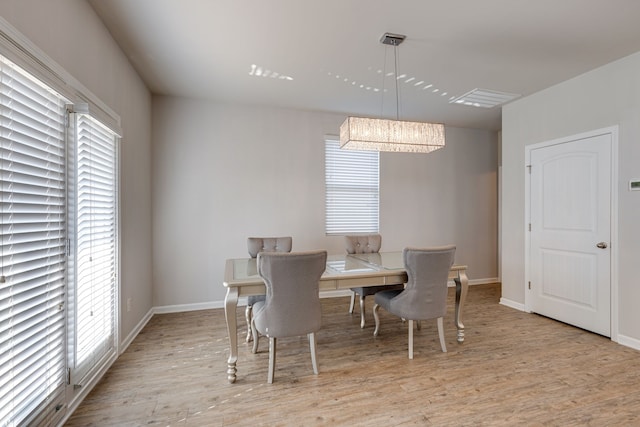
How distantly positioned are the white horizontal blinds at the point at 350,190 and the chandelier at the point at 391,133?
5.56 feet

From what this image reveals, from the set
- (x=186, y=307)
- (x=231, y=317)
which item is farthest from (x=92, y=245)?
(x=186, y=307)

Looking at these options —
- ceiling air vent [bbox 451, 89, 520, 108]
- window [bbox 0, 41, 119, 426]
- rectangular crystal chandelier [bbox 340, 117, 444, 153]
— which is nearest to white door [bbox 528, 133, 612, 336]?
ceiling air vent [bbox 451, 89, 520, 108]

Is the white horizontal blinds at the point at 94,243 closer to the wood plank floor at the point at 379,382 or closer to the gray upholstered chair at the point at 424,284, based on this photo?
the wood plank floor at the point at 379,382

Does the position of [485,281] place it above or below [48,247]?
below

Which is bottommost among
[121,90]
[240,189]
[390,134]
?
[240,189]

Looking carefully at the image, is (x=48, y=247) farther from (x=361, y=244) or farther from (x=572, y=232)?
(x=572, y=232)

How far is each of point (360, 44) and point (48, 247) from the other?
2.68m

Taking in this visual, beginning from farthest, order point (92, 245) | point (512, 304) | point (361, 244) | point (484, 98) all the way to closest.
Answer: point (512, 304)
point (484, 98)
point (361, 244)
point (92, 245)

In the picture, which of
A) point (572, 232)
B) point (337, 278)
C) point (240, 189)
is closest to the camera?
point (337, 278)

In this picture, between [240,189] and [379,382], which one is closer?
[379,382]

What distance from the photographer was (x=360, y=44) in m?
2.57

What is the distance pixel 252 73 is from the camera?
3.11 metres

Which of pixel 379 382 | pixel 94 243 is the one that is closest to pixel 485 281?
pixel 379 382

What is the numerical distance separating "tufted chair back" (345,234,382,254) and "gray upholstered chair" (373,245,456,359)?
1.11m
